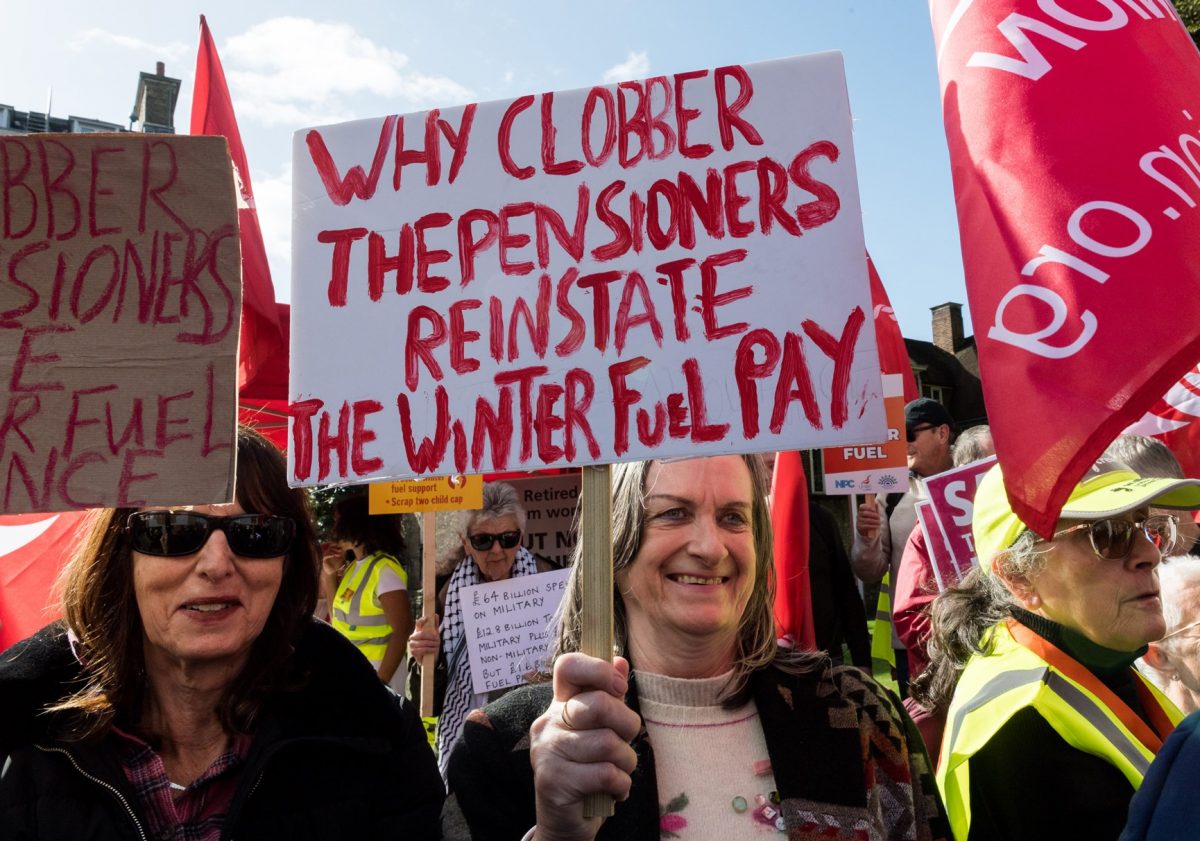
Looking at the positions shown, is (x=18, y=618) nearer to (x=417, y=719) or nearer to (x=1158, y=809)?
(x=417, y=719)

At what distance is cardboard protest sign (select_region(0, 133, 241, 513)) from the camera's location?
166 cm

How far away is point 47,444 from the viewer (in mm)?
1665

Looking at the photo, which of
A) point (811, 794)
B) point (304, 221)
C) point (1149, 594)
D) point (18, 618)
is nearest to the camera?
point (811, 794)

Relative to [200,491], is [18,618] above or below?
below

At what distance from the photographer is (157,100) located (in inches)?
1193

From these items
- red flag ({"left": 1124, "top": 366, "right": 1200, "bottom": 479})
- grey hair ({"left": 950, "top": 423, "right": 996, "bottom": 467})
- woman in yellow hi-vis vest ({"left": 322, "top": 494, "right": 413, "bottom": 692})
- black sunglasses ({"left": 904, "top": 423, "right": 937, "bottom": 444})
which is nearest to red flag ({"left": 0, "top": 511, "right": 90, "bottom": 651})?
woman in yellow hi-vis vest ({"left": 322, "top": 494, "right": 413, "bottom": 692})

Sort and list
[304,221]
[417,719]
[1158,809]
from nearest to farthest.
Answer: [1158,809] < [304,221] < [417,719]

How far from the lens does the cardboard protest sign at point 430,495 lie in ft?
13.9

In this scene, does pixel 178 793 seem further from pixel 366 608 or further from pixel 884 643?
pixel 884 643

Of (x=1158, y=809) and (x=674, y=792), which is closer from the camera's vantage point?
(x=1158, y=809)

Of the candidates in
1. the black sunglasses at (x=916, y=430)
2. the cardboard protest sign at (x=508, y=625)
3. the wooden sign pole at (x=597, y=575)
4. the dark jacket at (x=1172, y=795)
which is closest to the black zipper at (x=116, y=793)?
the wooden sign pole at (x=597, y=575)

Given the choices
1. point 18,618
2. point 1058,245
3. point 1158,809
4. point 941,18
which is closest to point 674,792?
point 1158,809

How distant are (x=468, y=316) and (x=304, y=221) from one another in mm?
376

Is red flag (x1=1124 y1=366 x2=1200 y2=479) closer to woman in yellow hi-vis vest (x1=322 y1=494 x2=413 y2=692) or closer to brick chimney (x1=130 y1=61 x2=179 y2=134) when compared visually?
woman in yellow hi-vis vest (x1=322 y1=494 x2=413 y2=692)
